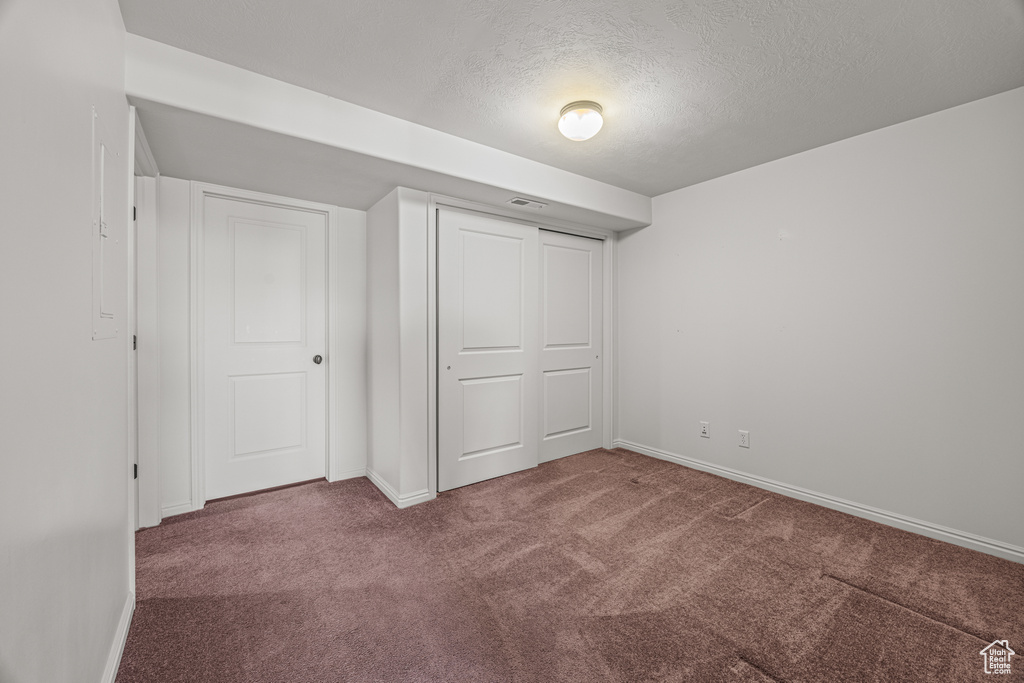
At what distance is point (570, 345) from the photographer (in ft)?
12.5

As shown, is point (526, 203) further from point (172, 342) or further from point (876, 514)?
point (876, 514)

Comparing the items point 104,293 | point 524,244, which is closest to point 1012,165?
point 524,244

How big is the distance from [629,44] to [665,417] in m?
2.86

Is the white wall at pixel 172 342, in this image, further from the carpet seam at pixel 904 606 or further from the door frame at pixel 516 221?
the carpet seam at pixel 904 606

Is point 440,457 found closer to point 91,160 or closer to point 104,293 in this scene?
point 104,293

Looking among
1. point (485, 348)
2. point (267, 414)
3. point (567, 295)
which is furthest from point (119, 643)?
point (567, 295)

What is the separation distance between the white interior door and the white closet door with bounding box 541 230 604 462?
1.81 m

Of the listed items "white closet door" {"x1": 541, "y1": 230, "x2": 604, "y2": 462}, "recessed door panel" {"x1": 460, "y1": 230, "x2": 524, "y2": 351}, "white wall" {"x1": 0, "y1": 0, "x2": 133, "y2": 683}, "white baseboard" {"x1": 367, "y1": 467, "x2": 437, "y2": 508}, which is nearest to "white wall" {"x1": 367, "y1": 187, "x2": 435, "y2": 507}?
"white baseboard" {"x1": 367, "y1": 467, "x2": 437, "y2": 508}

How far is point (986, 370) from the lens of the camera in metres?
2.18

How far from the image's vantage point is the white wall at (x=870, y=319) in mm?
2150

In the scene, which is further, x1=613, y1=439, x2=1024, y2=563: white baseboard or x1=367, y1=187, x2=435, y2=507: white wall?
x1=367, y1=187, x2=435, y2=507: white wall

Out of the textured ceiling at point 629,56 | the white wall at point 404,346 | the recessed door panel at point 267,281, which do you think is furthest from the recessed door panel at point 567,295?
the recessed door panel at point 267,281

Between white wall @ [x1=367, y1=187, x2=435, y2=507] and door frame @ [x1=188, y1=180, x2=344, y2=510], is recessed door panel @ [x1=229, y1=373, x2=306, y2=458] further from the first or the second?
white wall @ [x1=367, y1=187, x2=435, y2=507]

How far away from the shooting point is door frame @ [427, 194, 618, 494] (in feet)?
9.52
